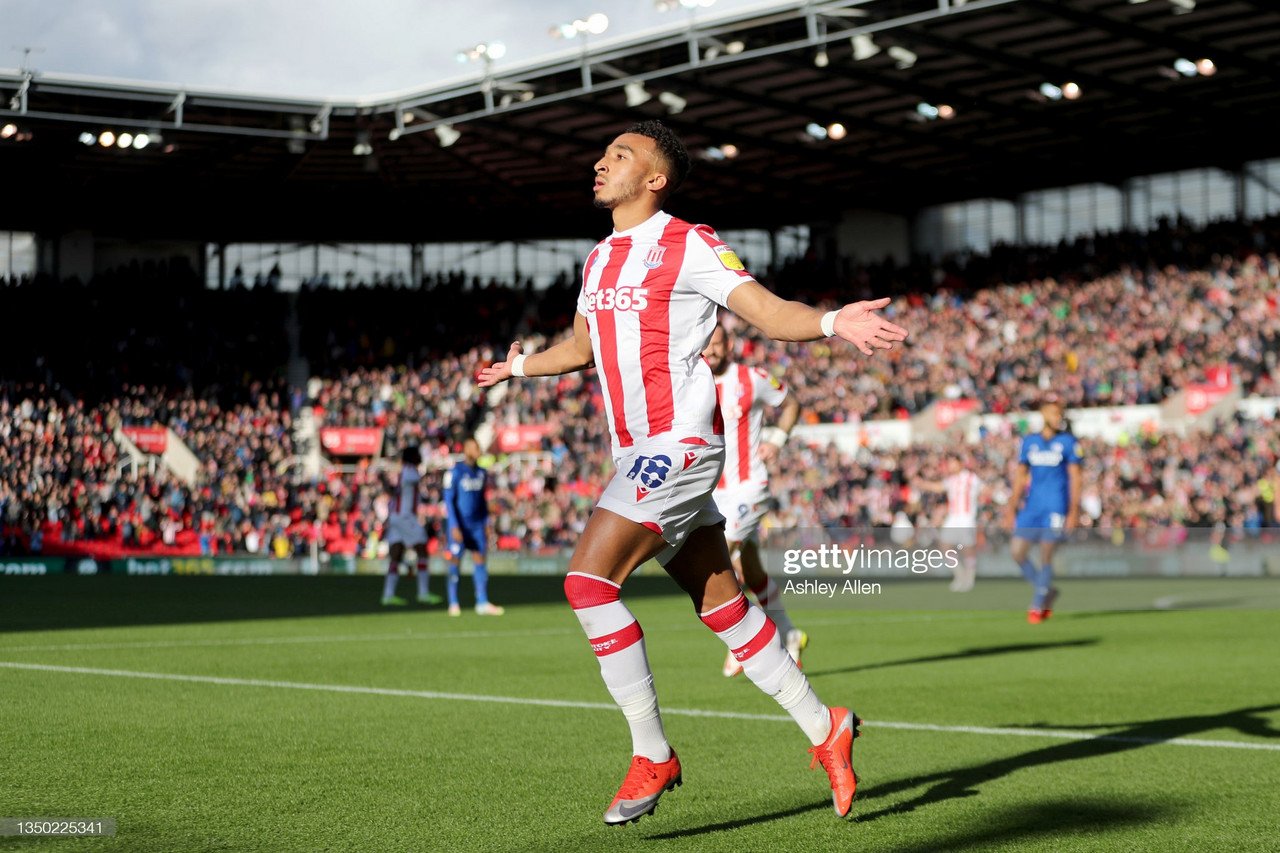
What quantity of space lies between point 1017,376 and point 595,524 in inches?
1241

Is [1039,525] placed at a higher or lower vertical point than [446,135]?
lower

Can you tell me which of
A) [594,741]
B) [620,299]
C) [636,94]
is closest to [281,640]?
[594,741]

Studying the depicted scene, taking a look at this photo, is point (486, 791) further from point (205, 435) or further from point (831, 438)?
point (205, 435)

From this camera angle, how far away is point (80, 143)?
36.7 m

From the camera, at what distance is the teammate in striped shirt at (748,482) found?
30.6ft

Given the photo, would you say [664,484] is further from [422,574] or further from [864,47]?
[864,47]

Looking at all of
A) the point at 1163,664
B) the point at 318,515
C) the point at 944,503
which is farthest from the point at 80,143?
the point at 1163,664

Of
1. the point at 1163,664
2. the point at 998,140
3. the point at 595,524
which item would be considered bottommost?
Answer: the point at 1163,664

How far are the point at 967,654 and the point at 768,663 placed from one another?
23.3ft

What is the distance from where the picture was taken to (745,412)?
31.5 feet

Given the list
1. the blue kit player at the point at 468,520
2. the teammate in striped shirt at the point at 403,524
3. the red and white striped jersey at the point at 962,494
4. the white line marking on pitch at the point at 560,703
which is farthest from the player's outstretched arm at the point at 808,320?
the red and white striped jersey at the point at 962,494

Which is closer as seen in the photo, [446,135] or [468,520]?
[468,520]

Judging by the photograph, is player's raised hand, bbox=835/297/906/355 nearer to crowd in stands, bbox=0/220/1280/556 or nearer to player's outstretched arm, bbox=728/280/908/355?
player's outstretched arm, bbox=728/280/908/355

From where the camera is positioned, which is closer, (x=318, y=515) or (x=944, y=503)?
(x=944, y=503)
